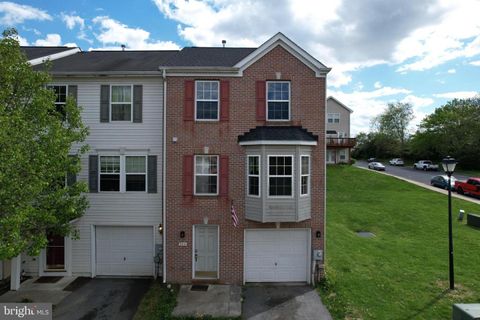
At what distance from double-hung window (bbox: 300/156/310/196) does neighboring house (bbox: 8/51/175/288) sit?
18.8ft

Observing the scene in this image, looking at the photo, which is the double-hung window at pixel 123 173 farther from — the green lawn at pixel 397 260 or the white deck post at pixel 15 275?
the green lawn at pixel 397 260

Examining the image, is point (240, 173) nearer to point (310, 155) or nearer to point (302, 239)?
point (310, 155)

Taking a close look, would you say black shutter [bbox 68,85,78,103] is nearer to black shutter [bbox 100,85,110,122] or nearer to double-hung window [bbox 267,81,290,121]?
black shutter [bbox 100,85,110,122]

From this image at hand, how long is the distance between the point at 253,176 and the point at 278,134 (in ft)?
6.21

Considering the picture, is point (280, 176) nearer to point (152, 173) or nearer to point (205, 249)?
point (205, 249)

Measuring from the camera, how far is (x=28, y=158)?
7852 millimetres

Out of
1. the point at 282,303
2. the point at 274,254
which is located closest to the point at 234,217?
the point at 274,254

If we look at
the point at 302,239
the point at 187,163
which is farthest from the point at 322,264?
the point at 187,163

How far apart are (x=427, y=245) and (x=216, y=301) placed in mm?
11478

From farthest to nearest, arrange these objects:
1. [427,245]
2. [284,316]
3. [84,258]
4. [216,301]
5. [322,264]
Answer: [427,245], [84,258], [322,264], [216,301], [284,316]

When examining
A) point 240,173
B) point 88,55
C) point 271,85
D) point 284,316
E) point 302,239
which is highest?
point 88,55

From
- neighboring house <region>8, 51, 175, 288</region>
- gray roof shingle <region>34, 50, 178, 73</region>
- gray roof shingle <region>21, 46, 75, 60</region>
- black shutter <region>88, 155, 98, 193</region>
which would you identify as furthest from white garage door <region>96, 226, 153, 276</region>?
gray roof shingle <region>21, 46, 75, 60</region>

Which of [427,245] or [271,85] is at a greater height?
[271,85]

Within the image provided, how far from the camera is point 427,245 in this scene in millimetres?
14695
